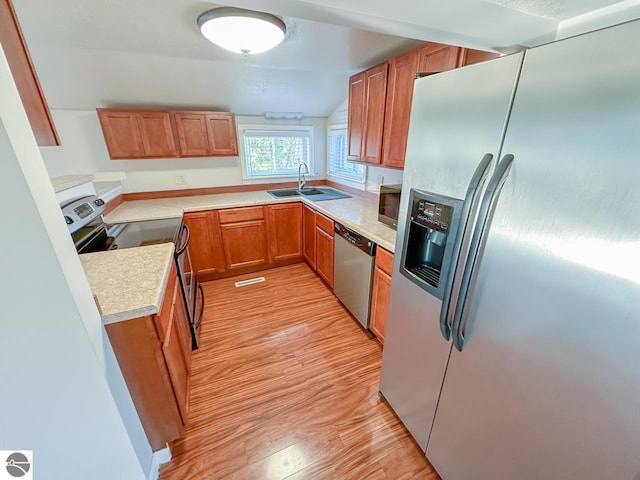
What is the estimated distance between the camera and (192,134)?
2.79 m

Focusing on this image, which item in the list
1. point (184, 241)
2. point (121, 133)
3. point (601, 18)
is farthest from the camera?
point (121, 133)

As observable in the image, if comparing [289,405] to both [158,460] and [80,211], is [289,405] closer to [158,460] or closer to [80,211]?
[158,460]

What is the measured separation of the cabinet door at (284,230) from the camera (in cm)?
308

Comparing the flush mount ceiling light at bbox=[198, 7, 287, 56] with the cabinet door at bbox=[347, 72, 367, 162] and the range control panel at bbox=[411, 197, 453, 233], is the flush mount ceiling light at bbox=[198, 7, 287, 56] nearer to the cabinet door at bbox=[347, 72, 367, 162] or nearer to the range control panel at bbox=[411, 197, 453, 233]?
the cabinet door at bbox=[347, 72, 367, 162]

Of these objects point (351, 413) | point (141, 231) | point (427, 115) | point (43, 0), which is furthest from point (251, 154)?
point (351, 413)

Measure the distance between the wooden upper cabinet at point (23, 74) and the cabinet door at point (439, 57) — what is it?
1839mm

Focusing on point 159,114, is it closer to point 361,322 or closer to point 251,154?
point 251,154

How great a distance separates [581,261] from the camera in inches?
25.2

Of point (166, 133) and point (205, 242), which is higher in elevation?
point (166, 133)

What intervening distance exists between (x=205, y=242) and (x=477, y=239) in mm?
2674

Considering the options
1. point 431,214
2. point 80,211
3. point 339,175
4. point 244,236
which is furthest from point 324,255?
point 80,211

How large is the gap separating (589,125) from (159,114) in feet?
10.4

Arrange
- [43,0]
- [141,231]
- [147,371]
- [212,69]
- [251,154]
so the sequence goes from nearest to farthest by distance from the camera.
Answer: [147,371] → [43,0] → [141,231] → [212,69] → [251,154]

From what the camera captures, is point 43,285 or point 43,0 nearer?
point 43,285
